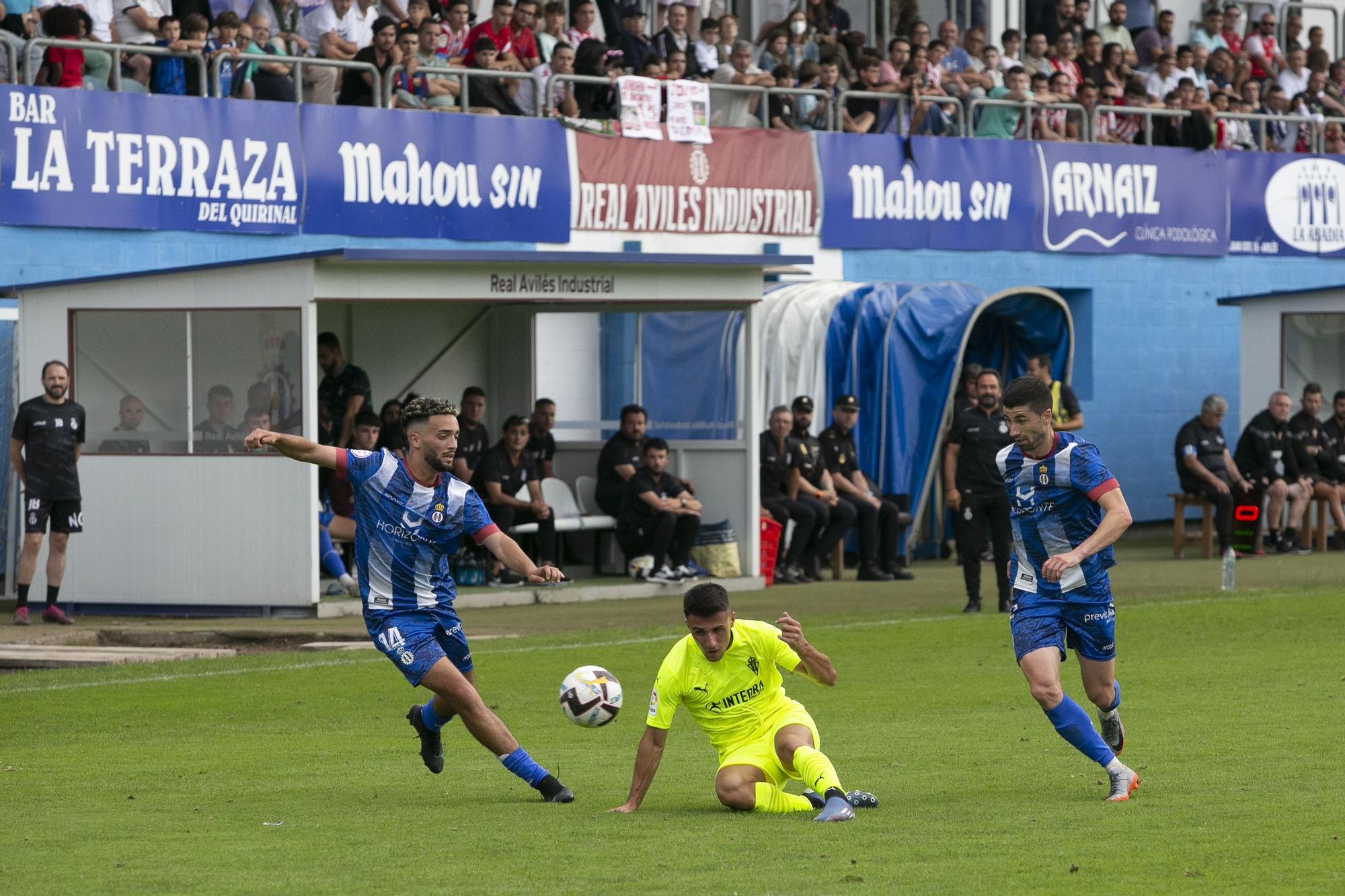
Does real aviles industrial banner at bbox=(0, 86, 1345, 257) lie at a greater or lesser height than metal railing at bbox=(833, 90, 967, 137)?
lesser

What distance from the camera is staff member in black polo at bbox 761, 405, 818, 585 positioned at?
20562 millimetres

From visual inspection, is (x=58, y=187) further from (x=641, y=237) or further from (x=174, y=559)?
(x=641, y=237)

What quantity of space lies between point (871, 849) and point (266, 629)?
973 centimetres

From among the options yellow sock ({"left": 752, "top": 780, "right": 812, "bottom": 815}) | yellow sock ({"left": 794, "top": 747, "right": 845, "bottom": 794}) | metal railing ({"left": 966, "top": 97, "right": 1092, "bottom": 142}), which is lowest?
yellow sock ({"left": 752, "top": 780, "right": 812, "bottom": 815})

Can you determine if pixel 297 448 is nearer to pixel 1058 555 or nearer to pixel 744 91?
pixel 1058 555

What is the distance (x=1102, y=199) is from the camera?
87.1ft

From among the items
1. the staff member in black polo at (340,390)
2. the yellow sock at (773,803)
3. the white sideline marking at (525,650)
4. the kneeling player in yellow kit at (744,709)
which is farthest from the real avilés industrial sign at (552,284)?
the yellow sock at (773,803)

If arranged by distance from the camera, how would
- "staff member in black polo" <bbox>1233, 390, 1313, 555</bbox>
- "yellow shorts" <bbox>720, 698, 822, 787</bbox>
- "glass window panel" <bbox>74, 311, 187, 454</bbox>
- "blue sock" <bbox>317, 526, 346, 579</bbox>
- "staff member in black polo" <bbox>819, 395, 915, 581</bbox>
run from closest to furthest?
A: 1. "yellow shorts" <bbox>720, 698, 822, 787</bbox>
2. "glass window panel" <bbox>74, 311, 187, 454</bbox>
3. "blue sock" <bbox>317, 526, 346, 579</bbox>
4. "staff member in black polo" <bbox>819, 395, 915, 581</bbox>
5. "staff member in black polo" <bbox>1233, 390, 1313, 555</bbox>

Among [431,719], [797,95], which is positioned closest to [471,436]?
[797,95]

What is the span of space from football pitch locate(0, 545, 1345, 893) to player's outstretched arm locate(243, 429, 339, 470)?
139 centimetres

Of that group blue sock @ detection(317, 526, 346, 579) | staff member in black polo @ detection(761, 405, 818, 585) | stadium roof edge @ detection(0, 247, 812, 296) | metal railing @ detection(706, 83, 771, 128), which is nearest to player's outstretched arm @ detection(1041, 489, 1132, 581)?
stadium roof edge @ detection(0, 247, 812, 296)

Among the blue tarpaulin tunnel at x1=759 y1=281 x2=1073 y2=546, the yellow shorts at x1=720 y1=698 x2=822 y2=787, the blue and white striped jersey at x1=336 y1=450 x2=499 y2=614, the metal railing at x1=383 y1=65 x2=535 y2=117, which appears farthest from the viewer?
the blue tarpaulin tunnel at x1=759 y1=281 x2=1073 y2=546

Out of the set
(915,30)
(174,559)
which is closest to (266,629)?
(174,559)

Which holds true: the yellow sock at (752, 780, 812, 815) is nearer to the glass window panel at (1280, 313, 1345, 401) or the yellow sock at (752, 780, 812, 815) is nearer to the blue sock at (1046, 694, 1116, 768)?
the blue sock at (1046, 694, 1116, 768)
